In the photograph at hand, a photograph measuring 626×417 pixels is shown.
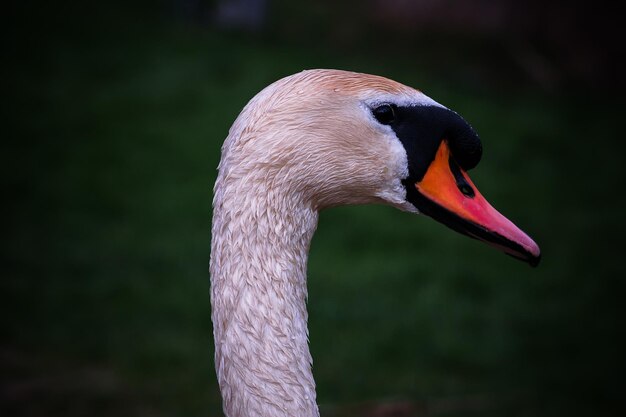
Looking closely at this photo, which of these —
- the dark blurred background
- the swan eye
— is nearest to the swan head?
the swan eye

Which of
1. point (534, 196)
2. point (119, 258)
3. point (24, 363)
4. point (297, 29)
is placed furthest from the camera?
point (297, 29)

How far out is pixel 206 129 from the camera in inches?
319

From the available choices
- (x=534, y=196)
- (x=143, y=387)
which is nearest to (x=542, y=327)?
(x=534, y=196)

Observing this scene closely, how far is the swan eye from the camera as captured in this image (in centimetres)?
202

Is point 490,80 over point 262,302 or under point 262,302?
over

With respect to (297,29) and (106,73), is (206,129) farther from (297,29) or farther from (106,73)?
(297,29)

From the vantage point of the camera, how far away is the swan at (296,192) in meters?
1.92

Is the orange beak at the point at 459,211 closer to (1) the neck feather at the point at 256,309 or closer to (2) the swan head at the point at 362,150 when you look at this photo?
(2) the swan head at the point at 362,150

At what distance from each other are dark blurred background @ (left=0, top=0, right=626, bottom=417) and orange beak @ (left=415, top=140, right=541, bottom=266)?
2764mm

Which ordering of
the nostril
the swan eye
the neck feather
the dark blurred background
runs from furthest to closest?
1. the dark blurred background
2. the nostril
3. the swan eye
4. the neck feather

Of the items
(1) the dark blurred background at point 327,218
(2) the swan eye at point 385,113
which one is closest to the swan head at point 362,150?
(2) the swan eye at point 385,113

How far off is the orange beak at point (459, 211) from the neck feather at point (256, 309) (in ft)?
1.14

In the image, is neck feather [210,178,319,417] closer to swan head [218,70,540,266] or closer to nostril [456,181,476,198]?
swan head [218,70,540,266]

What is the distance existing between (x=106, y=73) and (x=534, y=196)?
4.36m
